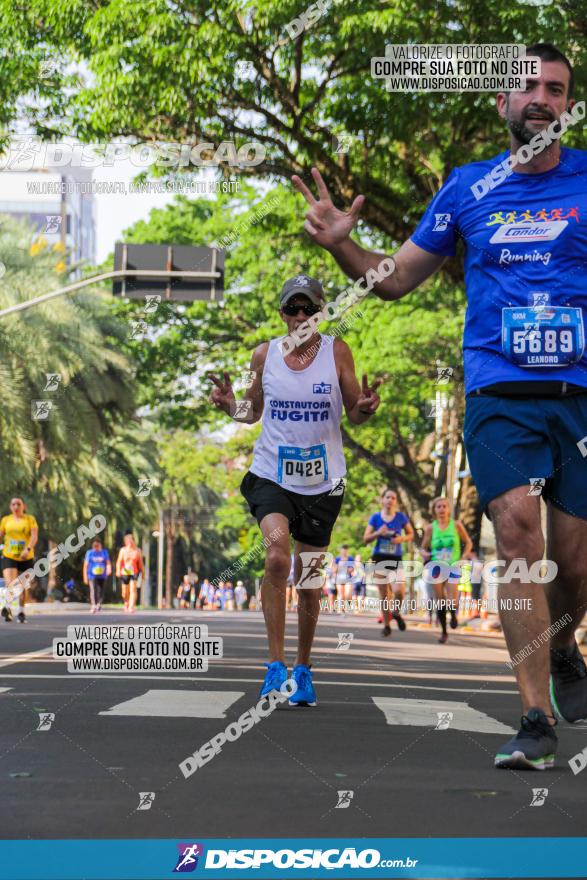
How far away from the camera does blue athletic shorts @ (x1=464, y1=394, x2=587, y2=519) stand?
17.2 feet

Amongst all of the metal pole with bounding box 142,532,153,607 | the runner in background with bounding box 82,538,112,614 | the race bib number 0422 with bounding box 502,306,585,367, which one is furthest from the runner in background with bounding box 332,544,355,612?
the metal pole with bounding box 142,532,153,607

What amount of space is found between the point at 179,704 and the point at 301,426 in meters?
1.56

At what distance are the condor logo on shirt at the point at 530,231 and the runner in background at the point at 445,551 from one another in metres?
14.0

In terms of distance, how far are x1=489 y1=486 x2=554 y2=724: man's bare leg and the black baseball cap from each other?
3025mm

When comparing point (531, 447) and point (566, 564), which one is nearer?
point (531, 447)

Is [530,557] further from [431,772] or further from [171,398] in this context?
[171,398]

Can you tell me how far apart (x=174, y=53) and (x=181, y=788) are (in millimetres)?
13756

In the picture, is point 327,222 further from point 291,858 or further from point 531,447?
point 291,858

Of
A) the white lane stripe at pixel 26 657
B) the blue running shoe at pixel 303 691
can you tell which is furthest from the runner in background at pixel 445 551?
the blue running shoe at pixel 303 691

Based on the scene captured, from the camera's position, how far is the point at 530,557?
5227mm

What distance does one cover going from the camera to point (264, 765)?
16.4 feet

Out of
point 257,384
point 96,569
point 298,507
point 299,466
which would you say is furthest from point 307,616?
point 96,569

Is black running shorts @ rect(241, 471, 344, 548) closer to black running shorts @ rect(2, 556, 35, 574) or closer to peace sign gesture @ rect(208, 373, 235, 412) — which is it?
peace sign gesture @ rect(208, 373, 235, 412)

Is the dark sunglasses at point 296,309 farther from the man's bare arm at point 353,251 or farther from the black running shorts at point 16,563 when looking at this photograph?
the black running shorts at point 16,563
